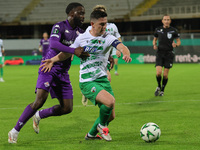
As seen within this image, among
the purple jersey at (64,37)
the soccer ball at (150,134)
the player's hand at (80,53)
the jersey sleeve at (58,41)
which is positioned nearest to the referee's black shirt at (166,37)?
the purple jersey at (64,37)

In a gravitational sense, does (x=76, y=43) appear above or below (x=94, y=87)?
above

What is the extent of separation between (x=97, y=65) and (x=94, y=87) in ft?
1.13

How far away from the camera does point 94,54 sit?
5.45 metres

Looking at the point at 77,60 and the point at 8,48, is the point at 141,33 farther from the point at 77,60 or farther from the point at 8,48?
the point at 8,48

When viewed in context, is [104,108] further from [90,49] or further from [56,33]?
[56,33]

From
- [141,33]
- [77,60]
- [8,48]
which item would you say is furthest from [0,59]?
[141,33]

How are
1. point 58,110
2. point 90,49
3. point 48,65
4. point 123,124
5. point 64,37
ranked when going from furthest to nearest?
point 123,124 < point 58,110 < point 64,37 < point 48,65 < point 90,49

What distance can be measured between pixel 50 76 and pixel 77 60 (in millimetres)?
27295

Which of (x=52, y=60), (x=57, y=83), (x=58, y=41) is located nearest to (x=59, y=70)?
(x=57, y=83)

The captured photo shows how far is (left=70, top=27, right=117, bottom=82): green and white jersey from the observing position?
17.7 ft

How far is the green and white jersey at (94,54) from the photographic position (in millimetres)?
5391

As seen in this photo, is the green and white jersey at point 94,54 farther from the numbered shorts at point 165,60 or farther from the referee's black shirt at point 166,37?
the referee's black shirt at point 166,37

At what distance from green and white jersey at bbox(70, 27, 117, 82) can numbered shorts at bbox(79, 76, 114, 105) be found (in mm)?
59

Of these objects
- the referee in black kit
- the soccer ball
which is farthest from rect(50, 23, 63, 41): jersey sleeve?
the referee in black kit
